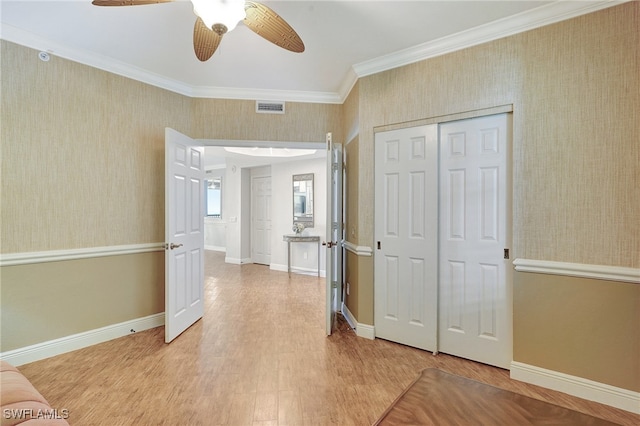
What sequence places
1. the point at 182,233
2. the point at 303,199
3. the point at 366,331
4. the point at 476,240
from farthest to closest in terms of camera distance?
the point at 303,199, the point at 182,233, the point at 366,331, the point at 476,240

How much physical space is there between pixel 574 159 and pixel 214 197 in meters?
8.77

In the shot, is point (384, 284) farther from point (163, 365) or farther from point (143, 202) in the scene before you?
point (143, 202)

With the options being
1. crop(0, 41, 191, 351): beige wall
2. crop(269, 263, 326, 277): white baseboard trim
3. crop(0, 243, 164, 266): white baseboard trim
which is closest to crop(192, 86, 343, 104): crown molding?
crop(0, 41, 191, 351): beige wall

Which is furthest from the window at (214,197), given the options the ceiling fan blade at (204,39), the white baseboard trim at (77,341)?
the ceiling fan blade at (204,39)

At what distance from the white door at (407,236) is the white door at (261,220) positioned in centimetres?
457

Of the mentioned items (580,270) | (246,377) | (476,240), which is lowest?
(246,377)

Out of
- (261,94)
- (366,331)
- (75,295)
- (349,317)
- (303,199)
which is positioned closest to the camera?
(75,295)

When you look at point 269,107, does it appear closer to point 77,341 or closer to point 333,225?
point 333,225

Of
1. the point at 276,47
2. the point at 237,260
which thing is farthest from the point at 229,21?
the point at 237,260

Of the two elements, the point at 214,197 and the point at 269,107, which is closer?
the point at 269,107

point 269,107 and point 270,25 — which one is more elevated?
point 269,107

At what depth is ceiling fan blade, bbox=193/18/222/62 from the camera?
1854 mm

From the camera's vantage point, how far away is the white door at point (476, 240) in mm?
2424

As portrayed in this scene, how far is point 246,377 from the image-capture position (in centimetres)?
231
